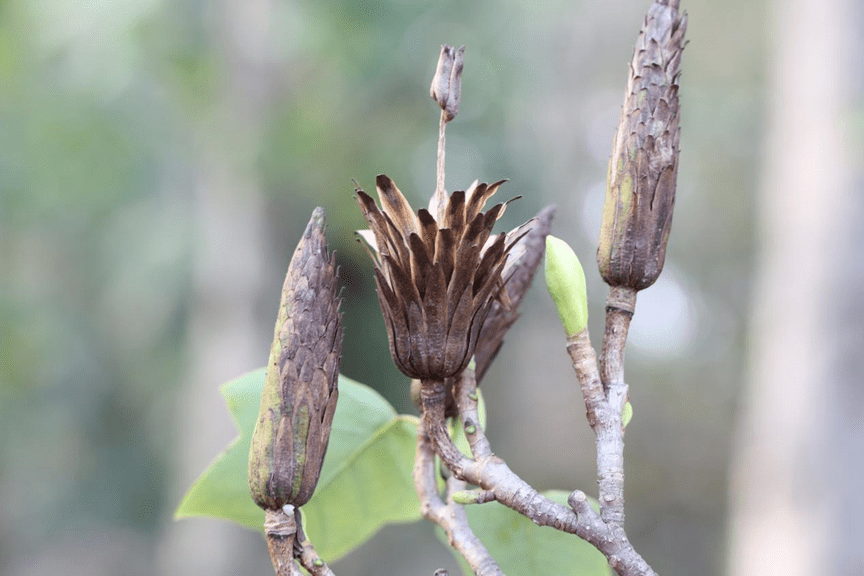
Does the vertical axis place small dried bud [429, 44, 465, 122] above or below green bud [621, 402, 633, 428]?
above

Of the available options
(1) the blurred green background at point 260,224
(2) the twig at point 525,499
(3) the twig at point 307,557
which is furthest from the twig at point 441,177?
(1) the blurred green background at point 260,224

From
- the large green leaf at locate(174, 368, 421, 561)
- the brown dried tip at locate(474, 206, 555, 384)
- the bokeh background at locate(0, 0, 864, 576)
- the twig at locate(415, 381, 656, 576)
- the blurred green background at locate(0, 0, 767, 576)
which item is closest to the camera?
the twig at locate(415, 381, 656, 576)

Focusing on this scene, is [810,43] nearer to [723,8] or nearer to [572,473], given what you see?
[572,473]

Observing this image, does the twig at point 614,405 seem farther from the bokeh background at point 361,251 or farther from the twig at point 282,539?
the bokeh background at point 361,251

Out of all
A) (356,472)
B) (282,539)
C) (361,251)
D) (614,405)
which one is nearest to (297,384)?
(282,539)

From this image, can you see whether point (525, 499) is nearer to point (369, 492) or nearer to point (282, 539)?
point (282, 539)

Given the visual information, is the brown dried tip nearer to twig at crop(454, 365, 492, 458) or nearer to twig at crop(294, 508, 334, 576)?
twig at crop(454, 365, 492, 458)

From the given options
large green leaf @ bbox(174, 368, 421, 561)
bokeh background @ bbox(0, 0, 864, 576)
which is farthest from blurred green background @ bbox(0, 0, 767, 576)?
large green leaf @ bbox(174, 368, 421, 561)

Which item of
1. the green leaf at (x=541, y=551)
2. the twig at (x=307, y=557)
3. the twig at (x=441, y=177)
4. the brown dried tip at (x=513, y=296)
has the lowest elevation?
the green leaf at (x=541, y=551)

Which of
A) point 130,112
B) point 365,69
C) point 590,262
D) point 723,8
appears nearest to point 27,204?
point 130,112
